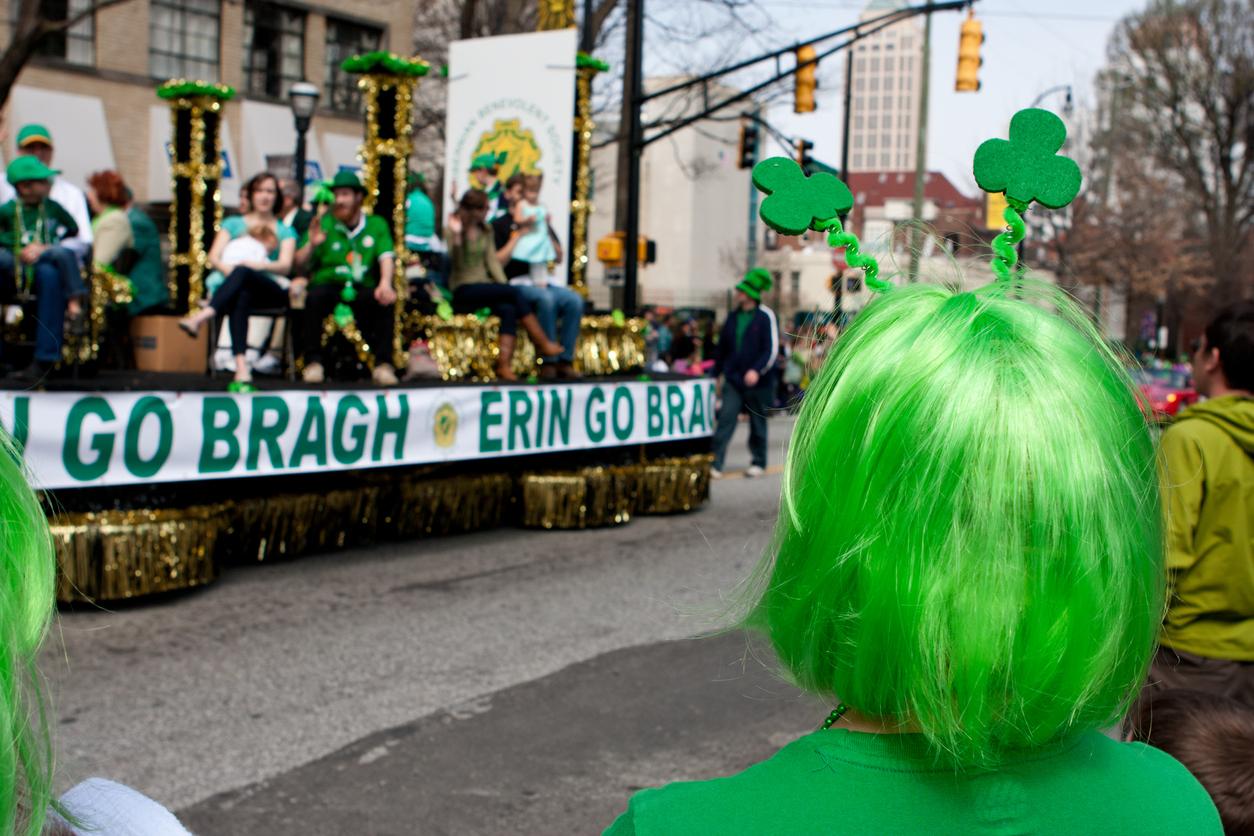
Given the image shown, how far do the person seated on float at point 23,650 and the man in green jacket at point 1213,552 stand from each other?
8.69ft

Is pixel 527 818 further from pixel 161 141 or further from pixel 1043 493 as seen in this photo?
pixel 161 141

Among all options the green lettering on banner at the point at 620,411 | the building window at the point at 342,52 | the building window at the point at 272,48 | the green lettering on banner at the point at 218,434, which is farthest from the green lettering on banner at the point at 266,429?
the building window at the point at 342,52

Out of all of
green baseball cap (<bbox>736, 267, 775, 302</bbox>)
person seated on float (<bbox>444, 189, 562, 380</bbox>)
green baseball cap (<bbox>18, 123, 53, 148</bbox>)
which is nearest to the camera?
green baseball cap (<bbox>18, 123, 53, 148</bbox>)

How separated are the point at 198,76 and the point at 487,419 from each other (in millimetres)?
19549

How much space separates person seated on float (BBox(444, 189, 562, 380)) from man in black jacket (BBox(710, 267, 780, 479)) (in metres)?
2.67

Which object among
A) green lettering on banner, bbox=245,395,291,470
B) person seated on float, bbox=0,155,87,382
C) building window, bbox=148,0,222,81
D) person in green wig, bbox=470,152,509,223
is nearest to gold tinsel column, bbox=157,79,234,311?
person in green wig, bbox=470,152,509,223

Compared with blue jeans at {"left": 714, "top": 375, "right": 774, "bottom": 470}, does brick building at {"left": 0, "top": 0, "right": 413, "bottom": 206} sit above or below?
above

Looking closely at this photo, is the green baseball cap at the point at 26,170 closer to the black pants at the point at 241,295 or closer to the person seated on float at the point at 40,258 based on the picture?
the person seated on float at the point at 40,258

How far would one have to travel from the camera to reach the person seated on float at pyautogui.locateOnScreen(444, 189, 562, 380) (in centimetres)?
961

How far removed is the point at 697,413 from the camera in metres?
10.6

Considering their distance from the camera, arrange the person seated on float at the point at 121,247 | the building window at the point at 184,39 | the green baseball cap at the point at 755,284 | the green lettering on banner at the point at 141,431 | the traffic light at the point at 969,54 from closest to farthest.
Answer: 1. the green lettering on banner at the point at 141,431
2. the person seated on float at the point at 121,247
3. the green baseball cap at the point at 755,284
4. the traffic light at the point at 969,54
5. the building window at the point at 184,39

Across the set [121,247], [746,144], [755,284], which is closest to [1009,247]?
[121,247]

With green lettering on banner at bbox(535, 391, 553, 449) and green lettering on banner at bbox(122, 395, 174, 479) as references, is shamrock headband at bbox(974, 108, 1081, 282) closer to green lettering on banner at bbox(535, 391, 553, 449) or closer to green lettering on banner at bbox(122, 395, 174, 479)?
green lettering on banner at bbox(122, 395, 174, 479)

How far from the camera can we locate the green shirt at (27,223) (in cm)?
820
